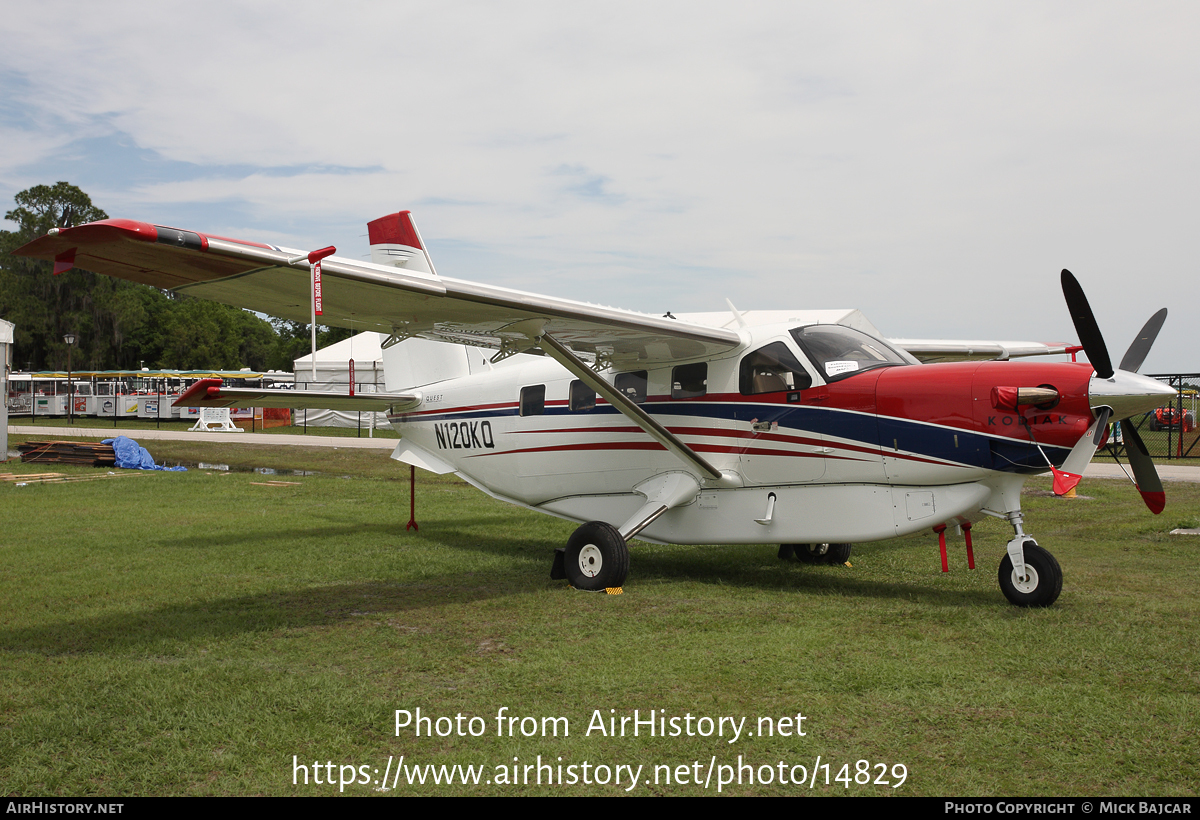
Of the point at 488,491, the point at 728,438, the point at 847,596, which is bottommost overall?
the point at 847,596

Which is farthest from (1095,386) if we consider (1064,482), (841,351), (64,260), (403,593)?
(64,260)

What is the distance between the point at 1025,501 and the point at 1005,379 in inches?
359

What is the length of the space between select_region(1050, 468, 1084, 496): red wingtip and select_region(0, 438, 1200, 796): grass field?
103cm

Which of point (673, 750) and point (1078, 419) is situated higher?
point (1078, 419)

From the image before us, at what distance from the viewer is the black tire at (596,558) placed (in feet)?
26.5

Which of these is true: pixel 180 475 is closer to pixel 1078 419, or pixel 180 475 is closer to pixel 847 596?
pixel 847 596

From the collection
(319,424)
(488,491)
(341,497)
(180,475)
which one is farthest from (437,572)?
(319,424)

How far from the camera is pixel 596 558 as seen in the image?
324 inches

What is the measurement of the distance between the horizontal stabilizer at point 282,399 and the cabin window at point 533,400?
2151 millimetres

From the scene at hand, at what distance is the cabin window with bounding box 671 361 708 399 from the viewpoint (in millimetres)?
8820

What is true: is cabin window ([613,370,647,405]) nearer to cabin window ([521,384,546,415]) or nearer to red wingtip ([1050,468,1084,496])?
cabin window ([521,384,546,415])

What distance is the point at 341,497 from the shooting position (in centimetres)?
1597
